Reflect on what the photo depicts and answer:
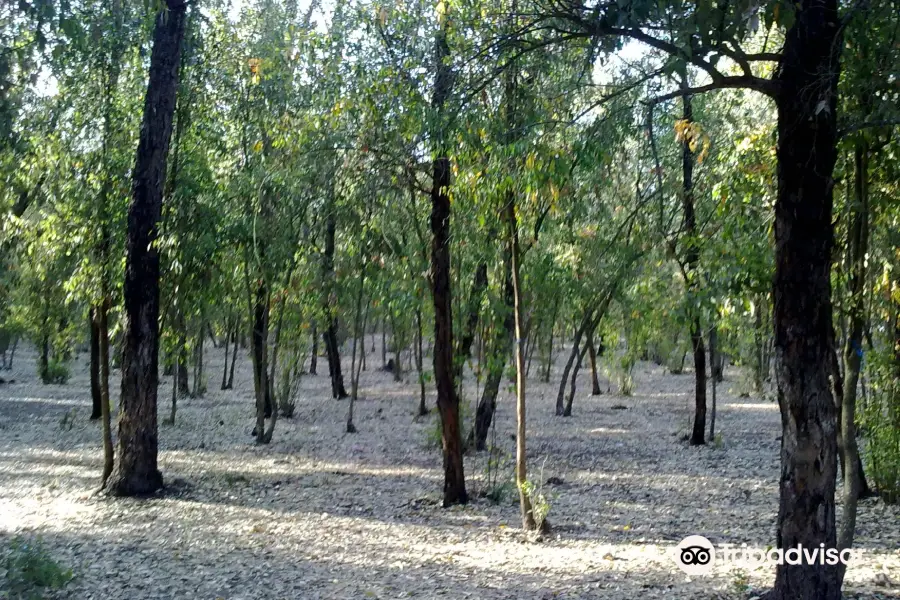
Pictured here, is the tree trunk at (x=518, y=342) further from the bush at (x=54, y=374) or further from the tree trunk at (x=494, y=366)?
the bush at (x=54, y=374)

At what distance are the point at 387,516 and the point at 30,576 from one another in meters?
4.57

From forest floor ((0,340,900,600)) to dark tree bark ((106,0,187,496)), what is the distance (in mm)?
536

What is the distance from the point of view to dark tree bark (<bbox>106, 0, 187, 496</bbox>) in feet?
33.2

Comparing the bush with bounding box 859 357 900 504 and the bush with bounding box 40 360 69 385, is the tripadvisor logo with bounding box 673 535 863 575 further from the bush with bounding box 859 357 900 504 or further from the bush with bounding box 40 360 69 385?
the bush with bounding box 40 360 69 385

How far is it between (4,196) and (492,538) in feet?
45.1

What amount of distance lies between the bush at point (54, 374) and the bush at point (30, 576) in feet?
77.8

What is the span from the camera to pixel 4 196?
17.4 metres

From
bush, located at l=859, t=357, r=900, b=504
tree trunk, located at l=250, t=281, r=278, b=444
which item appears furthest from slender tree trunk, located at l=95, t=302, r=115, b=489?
bush, located at l=859, t=357, r=900, b=504

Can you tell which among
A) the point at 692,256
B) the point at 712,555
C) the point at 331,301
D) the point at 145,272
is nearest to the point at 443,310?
the point at 145,272

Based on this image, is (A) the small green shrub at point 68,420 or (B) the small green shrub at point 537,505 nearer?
(B) the small green shrub at point 537,505

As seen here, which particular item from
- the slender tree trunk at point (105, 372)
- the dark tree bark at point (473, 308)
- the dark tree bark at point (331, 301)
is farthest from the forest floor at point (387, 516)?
the dark tree bark at point (331, 301)

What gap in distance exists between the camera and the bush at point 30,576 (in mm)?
5906

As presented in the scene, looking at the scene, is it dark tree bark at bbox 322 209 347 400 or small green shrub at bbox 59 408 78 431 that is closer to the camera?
dark tree bark at bbox 322 209 347 400

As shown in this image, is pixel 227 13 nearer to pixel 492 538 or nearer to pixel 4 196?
pixel 4 196
